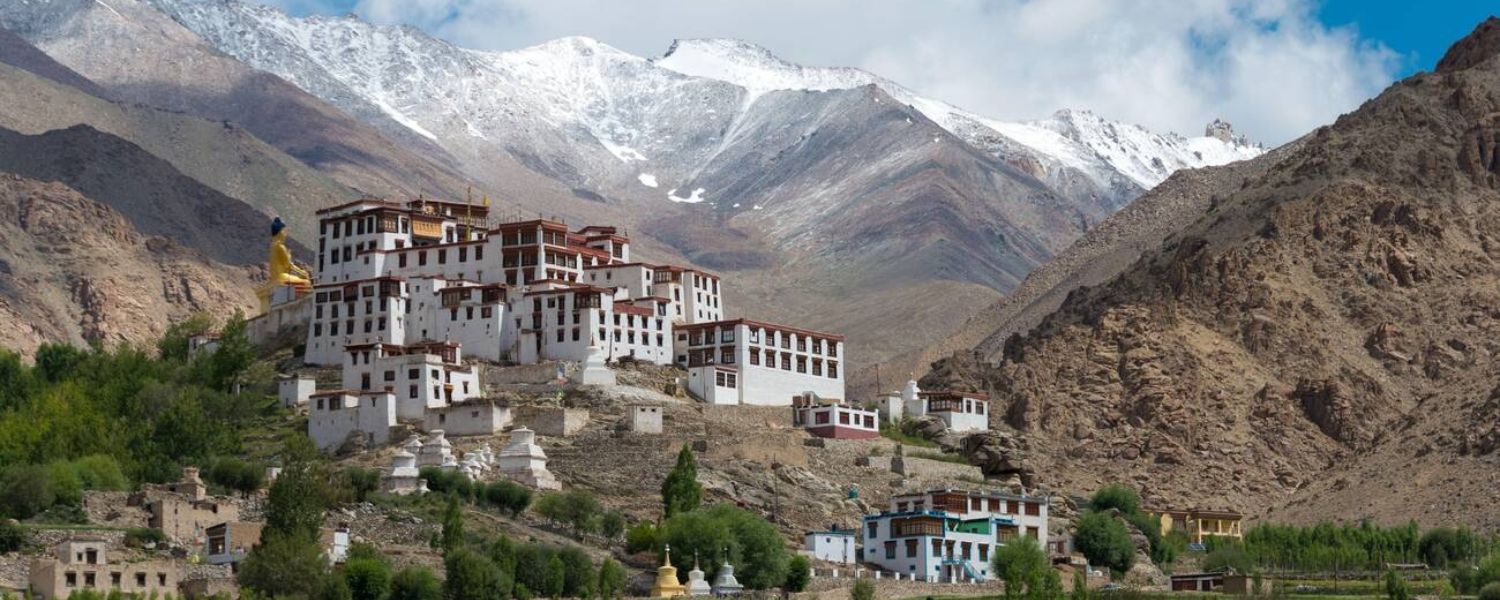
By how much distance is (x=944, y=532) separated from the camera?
9394 centimetres

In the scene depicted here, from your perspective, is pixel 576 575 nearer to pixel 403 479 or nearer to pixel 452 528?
pixel 452 528

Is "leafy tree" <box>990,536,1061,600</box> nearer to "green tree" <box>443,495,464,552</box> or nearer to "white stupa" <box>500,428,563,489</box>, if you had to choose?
"white stupa" <box>500,428,563,489</box>

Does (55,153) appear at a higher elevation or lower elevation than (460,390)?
higher

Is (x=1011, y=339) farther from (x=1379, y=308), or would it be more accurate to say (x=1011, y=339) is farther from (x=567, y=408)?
(x=567, y=408)

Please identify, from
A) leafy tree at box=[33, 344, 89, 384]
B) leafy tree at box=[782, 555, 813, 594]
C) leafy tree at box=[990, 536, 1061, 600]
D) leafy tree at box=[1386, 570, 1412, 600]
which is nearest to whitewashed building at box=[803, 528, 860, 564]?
leafy tree at box=[782, 555, 813, 594]

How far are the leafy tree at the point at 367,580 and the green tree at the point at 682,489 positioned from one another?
16.5 metres

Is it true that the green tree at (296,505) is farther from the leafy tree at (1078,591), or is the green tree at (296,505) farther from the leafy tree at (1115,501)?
the leafy tree at (1115,501)

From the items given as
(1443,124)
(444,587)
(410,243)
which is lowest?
(444,587)

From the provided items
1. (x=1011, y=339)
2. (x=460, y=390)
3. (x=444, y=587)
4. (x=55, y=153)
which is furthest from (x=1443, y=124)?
(x=55, y=153)

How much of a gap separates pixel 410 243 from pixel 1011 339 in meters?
32.8

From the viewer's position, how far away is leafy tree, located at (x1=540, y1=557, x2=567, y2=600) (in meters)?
81.4

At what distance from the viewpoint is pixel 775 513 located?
9819 cm

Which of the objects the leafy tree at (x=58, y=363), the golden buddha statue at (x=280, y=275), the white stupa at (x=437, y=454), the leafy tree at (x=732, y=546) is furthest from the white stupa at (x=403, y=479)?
the golden buddha statue at (x=280, y=275)

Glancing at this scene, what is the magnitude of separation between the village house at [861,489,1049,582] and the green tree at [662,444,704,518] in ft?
19.9
